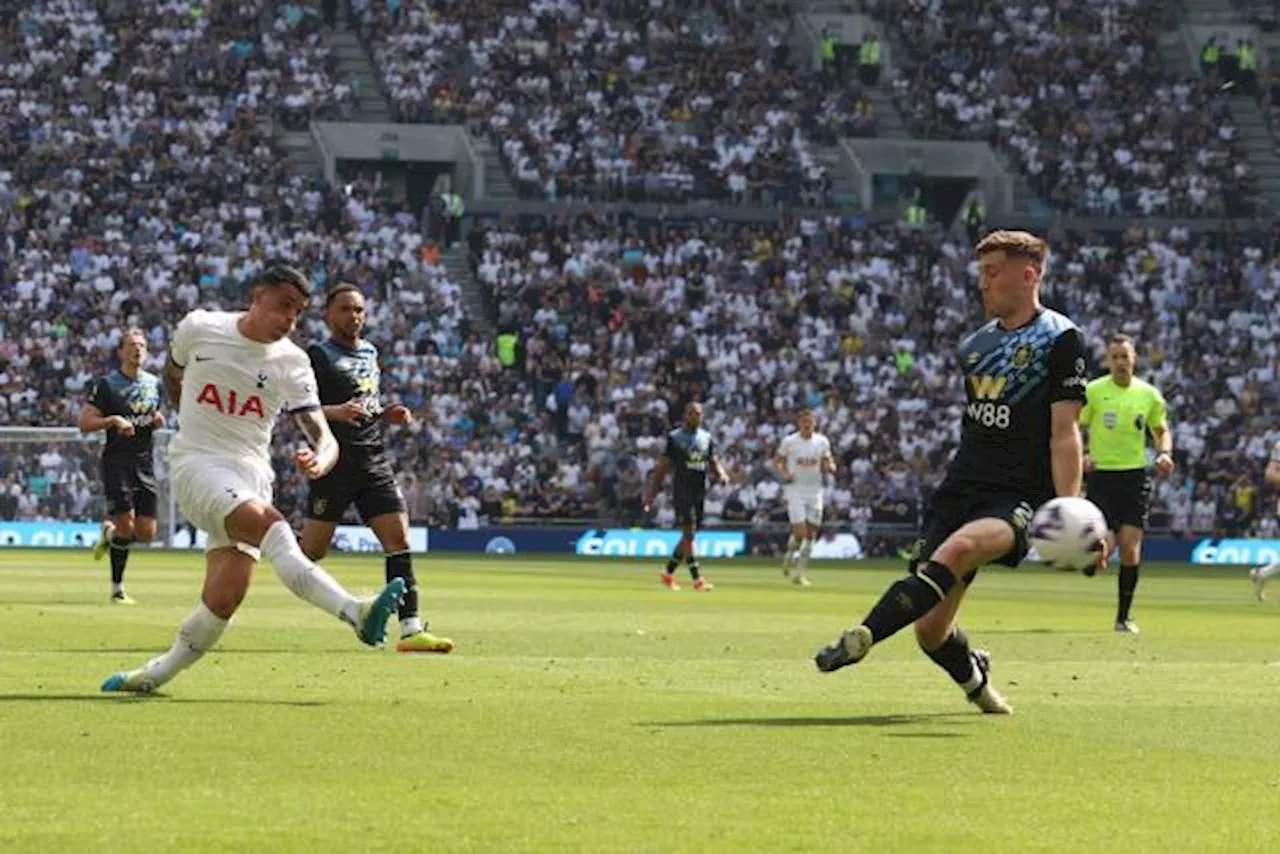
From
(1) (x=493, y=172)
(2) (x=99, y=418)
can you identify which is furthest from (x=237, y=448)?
(1) (x=493, y=172)

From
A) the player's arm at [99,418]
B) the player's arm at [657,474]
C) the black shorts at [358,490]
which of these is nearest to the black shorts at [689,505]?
the player's arm at [657,474]

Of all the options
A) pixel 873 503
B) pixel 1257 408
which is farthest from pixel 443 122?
pixel 1257 408

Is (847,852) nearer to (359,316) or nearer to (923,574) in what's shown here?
(923,574)

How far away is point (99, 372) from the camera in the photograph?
5278 centimetres

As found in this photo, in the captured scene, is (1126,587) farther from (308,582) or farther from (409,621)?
(308,582)

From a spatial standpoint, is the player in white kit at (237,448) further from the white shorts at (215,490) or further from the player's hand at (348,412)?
the player's hand at (348,412)

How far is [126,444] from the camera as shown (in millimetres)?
29297

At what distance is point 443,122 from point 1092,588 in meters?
27.5

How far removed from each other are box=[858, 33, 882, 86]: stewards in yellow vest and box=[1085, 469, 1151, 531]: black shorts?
143 ft

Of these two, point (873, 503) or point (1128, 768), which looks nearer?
point (1128, 768)

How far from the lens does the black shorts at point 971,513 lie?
13312 millimetres

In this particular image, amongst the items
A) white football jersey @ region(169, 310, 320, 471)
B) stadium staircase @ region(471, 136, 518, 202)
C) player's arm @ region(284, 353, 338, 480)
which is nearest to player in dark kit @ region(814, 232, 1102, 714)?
player's arm @ region(284, 353, 338, 480)

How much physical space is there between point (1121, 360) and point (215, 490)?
12.1m

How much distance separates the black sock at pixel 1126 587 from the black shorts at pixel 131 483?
10.6 metres
